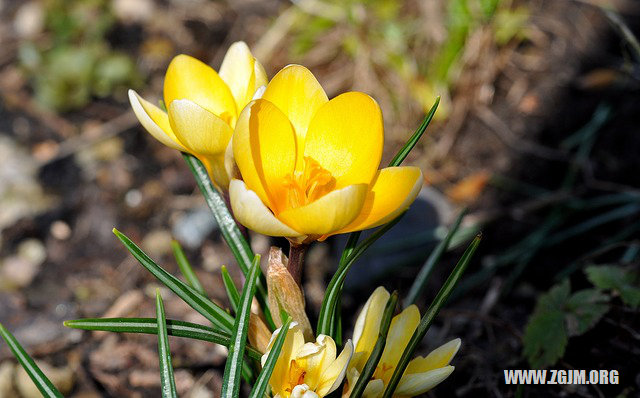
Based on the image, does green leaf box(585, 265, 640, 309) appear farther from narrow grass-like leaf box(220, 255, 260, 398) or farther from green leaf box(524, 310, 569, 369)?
narrow grass-like leaf box(220, 255, 260, 398)

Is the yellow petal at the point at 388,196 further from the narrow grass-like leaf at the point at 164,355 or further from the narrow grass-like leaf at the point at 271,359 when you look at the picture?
the narrow grass-like leaf at the point at 164,355

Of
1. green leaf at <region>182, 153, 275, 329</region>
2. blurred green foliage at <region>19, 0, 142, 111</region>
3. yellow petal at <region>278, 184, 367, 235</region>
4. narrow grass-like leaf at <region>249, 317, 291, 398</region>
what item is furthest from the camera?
blurred green foliage at <region>19, 0, 142, 111</region>

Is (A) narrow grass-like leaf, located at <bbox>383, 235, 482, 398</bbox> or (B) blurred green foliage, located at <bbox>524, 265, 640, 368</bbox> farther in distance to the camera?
(B) blurred green foliage, located at <bbox>524, 265, 640, 368</bbox>

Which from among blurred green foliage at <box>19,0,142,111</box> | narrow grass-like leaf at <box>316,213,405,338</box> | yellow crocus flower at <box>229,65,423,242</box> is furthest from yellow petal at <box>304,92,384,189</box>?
blurred green foliage at <box>19,0,142,111</box>

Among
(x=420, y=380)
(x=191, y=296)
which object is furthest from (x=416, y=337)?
(x=191, y=296)

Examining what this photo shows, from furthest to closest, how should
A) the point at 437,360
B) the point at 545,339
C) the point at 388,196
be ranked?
the point at 545,339
the point at 437,360
the point at 388,196

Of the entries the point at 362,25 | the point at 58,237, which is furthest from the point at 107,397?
the point at 362,25

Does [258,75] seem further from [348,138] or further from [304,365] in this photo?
[304,365]
